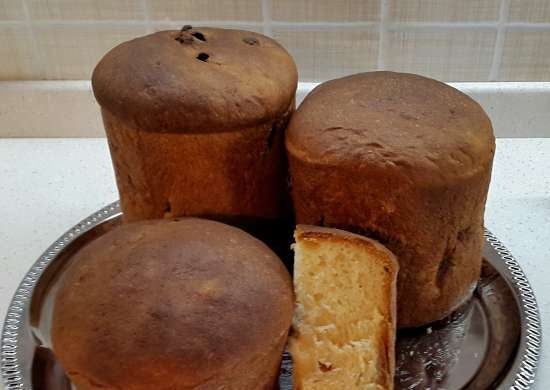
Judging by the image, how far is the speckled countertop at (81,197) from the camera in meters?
1.26

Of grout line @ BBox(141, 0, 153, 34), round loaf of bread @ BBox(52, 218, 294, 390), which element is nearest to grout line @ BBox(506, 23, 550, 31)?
grout line @ BBox(141, 0, 153, 34)

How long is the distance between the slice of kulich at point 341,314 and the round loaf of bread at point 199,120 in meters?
0.20

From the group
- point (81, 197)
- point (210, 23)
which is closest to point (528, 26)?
point (210, 23)

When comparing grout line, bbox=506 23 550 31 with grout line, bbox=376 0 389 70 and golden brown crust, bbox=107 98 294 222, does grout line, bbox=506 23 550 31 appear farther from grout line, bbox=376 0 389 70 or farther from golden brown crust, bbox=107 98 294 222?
golden brown crust, bbox=107 98 294 222

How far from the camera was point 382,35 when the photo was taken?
4.96 feet

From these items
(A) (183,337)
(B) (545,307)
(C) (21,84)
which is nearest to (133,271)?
(A) (183,337)

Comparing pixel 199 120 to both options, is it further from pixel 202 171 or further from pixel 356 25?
pixel 356 25

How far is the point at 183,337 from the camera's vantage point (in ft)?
2.60

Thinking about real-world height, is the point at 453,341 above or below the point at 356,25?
below

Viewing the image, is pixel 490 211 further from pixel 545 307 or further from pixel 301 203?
pixel 301 203

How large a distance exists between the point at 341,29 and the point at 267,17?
0.52 ft

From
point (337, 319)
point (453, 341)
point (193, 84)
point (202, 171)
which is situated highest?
point (193, 84)

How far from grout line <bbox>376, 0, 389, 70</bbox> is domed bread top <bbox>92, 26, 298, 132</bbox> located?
0.45m

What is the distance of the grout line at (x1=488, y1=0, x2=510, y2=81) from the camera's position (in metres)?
1.47
